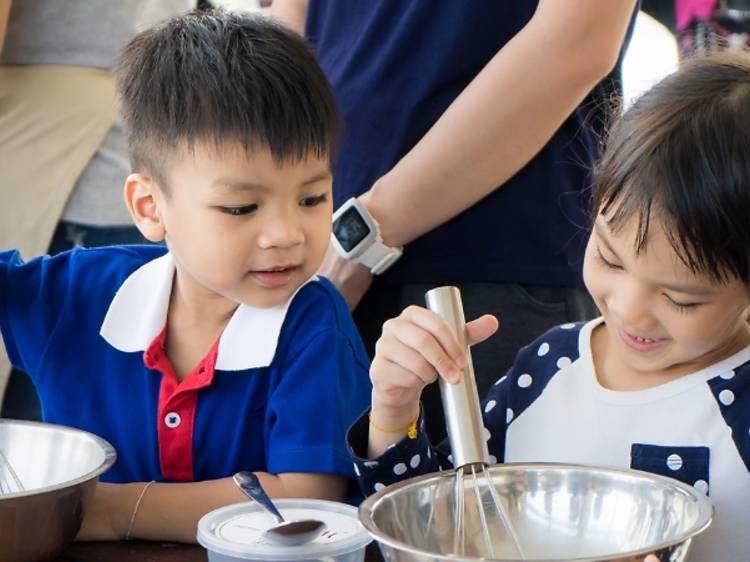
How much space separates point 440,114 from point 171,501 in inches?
21.4

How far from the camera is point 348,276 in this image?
57.4 inches

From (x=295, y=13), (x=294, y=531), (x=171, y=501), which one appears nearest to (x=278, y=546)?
(x=294, y=531)

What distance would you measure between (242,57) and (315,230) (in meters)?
0.20

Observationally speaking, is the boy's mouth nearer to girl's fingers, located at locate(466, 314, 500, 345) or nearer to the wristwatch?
the wristwatch

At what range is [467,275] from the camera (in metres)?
1.44

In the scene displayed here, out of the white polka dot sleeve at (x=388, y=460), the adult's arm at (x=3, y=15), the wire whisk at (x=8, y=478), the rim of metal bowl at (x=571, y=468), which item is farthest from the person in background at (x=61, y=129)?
the rim of metal bowl at (x=571, y=468)

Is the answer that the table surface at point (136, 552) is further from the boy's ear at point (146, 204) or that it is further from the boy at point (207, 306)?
the boy's ear at point (146, 204)

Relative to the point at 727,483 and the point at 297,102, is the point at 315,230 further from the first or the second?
→ the point at 727,483

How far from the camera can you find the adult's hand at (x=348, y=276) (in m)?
1.45

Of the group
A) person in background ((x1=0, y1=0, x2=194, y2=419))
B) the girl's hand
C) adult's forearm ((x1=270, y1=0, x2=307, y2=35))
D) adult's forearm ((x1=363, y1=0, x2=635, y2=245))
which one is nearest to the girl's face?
the girl's hand

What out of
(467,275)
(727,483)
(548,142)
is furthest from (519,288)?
(727,483)

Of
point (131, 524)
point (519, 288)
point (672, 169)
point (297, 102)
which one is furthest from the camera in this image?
point (519, 288)

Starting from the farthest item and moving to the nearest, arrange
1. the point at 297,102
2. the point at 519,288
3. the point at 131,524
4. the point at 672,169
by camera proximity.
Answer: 1. the point at 519,288
2. the point at 297,102
3. the point at 131,524
4. the point at 672,169

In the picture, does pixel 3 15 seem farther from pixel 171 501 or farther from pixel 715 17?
pixel 715 17
